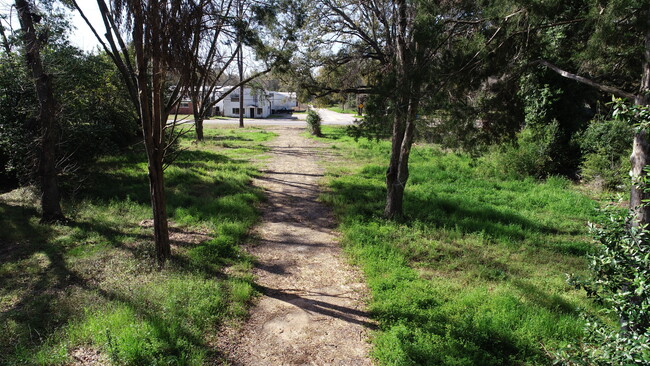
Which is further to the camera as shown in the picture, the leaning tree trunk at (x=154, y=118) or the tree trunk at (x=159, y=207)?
the tree trunk at (x=159, y=207)

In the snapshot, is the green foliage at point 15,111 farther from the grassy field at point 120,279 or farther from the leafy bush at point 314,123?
the leafy bush at point 314,123

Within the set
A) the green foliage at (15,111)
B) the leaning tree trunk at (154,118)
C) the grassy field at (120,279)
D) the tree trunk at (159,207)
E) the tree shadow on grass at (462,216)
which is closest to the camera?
the grassy field at (120,279)

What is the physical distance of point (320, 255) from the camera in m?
6.81

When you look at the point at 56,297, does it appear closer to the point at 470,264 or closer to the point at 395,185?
the point at 470,264

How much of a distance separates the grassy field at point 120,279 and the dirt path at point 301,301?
1.12ft

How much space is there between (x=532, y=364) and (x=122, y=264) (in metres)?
5.83

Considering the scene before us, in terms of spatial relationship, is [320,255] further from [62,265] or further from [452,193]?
[452,193]

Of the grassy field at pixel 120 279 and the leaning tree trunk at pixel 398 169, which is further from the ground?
the leaning tree trunk at pixel 398 169

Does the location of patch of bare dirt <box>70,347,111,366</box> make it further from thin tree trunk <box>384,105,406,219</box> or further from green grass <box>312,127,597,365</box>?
thin tree trunk <box>384,105,406,219</box>

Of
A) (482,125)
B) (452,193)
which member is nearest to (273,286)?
(482,125)

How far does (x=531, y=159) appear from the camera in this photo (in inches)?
530

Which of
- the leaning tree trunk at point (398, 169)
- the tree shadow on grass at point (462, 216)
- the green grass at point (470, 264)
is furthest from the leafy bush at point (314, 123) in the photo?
the leaning tree trunk at point (398, 169)

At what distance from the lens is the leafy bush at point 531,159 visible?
1348 centimetres

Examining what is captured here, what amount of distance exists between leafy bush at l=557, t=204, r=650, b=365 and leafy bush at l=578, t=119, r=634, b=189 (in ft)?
33.4
